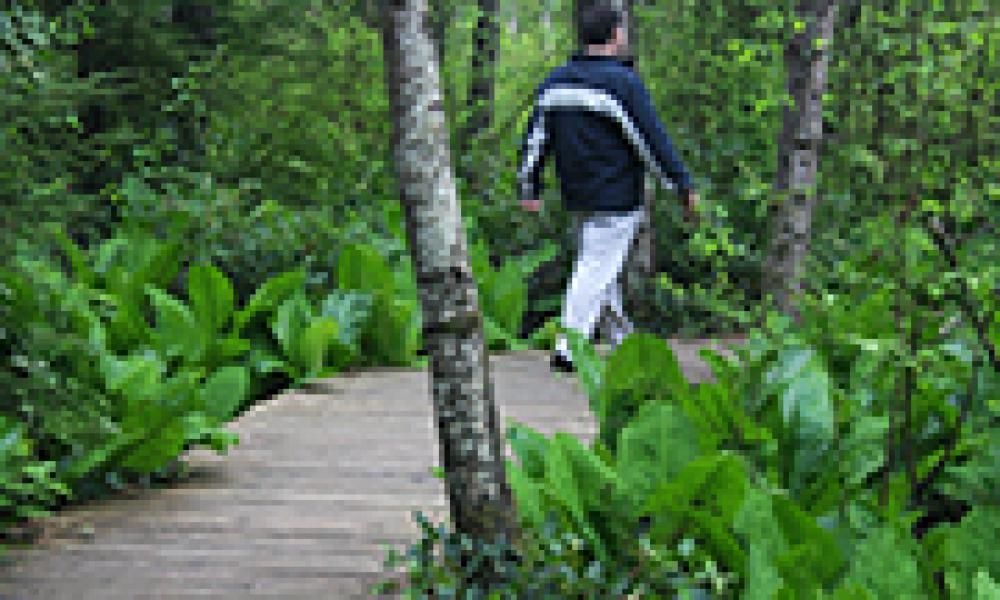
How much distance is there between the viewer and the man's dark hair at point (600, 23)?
26.6ft

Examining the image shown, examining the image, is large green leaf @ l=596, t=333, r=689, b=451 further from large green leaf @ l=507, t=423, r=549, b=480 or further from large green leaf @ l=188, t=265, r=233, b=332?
large green leaf @ l=188, t=265, r=233, b=332

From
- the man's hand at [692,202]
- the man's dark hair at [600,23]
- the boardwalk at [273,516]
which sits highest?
the man's dark hair at [600,23]

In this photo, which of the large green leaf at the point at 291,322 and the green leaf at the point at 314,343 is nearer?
the green leaf at the point at 314,343

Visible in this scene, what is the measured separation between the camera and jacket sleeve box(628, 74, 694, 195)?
8.04 metres

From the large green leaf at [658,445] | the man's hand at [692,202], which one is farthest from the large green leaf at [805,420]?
the man's hand at [692,202]

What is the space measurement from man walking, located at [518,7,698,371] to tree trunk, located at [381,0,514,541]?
4.08 metres

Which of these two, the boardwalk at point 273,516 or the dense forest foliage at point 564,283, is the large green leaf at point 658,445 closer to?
the dense forest foliage at point 564,283

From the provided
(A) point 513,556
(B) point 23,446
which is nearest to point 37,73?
(B) point 23,446

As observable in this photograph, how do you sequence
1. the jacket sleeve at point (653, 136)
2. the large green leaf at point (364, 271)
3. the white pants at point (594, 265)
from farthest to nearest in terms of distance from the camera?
the large green leaf at point (364, 271) → the white pants at point (594, 265) → the jacket sleeve at point (653, 136)

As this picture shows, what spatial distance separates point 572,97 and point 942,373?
3327mm

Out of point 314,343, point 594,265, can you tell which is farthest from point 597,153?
point 314,343

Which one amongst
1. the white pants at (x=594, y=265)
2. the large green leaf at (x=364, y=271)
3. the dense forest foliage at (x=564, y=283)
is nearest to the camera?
the dense forest foliage at (x=564, y=283)

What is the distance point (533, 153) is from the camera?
849 cm

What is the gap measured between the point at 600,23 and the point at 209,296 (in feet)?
9.91
